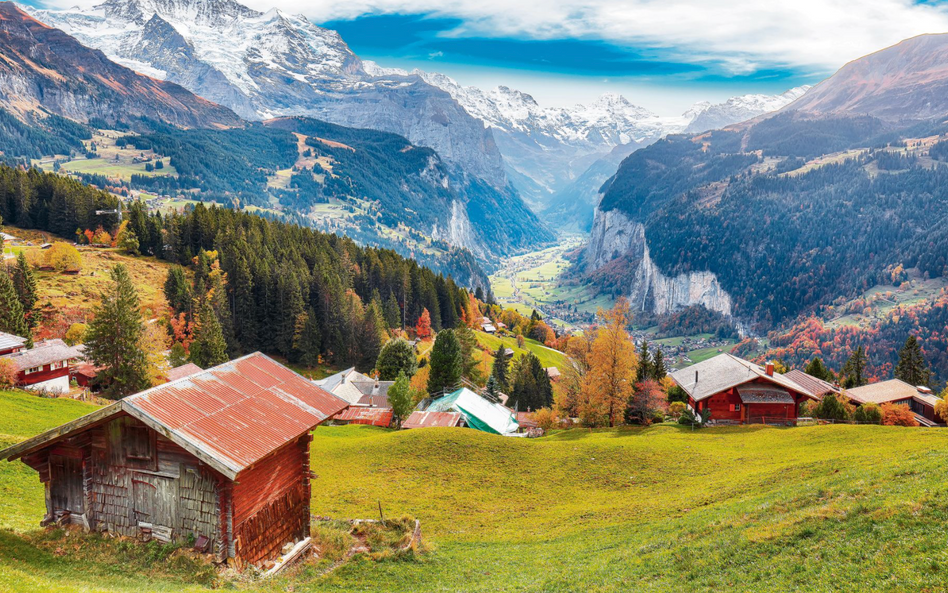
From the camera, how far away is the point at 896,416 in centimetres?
5666

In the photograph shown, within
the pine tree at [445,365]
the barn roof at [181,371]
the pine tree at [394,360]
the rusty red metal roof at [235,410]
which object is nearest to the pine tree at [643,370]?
the pine tree at [445,365]

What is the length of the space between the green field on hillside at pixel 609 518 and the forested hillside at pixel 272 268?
52.1 metres

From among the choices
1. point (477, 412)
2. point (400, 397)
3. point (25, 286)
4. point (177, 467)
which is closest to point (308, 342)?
point (400, 397)

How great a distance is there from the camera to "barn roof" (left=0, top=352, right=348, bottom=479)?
15.7 m

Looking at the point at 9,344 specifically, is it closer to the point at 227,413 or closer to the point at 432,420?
the point at 432,420

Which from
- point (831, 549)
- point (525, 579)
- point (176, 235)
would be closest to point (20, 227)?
point (176, 235)

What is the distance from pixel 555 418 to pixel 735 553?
45697 mm

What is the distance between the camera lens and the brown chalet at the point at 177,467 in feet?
53.0

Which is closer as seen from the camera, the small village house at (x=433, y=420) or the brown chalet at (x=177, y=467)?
the brown chalet at (x=177, y=467)

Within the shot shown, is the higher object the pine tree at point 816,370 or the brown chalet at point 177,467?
the brown chalet at point 177,467

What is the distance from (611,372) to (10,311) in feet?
232

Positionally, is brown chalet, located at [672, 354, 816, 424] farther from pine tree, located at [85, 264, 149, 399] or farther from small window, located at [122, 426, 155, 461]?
pine tree, located at [85, 264, 149, 399]

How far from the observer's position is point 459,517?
92.9ft

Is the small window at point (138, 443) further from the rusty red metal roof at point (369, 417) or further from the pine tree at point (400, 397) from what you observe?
the rusty red metal roof at point (369, 417)
